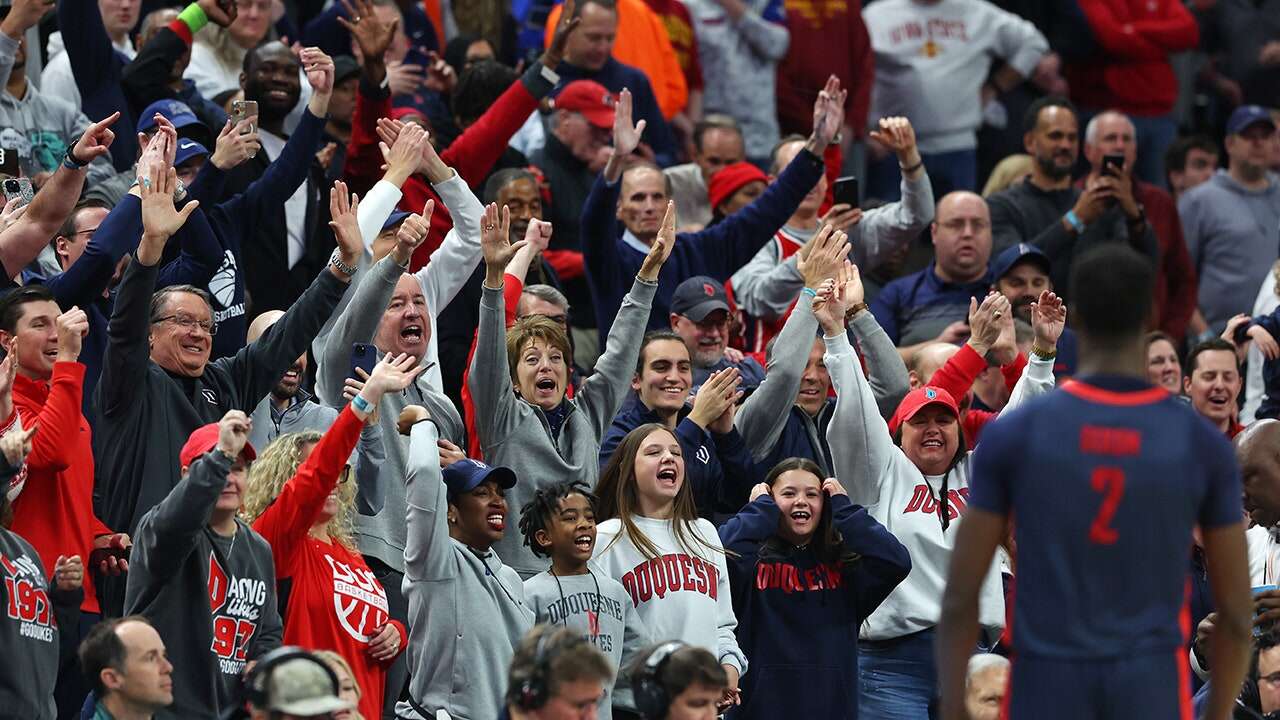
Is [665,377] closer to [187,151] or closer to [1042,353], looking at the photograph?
[1042,353]

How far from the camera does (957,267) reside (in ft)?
31.0

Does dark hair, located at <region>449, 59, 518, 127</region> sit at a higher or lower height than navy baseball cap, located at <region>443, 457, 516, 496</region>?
higher

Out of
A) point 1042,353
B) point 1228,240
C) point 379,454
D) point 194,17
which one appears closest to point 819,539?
point 1042,353

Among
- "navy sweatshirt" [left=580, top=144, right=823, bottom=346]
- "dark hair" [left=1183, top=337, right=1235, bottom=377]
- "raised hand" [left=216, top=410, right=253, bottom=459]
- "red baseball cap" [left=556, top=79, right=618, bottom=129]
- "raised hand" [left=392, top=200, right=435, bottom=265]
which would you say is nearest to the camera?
"raised hand" [left=216, top=410, right=253, bottom=459]

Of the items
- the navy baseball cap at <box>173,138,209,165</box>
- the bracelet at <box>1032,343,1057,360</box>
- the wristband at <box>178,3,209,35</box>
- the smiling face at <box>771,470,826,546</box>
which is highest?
the wristband at <box>178,3,209,35</box>

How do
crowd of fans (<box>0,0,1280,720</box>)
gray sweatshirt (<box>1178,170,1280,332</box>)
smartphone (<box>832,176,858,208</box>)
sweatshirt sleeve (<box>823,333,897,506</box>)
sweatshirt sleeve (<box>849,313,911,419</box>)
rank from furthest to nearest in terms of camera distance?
gray sweatshirt (<box>1178,170,1280,332</box>), smartphone (<box>832,176,858,208</box>), sweatshirt sleeve (<box>849,313,911,419</box>), sweatshirt sleeve (<box>823,333,897,506</box>), crowd of fans (<box>0,0,1280,720</box>)

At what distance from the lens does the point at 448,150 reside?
9.64 meters

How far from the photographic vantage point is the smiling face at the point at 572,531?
6.58 m

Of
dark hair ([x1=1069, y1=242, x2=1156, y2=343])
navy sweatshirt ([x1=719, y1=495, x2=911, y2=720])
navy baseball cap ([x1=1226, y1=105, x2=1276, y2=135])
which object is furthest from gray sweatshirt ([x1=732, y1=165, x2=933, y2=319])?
dark hair ([x1=1069, y1=242, x2=1156, y2=343])

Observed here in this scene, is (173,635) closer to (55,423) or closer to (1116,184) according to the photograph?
(55,423)

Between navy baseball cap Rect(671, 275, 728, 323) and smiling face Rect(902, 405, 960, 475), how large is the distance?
1.07m

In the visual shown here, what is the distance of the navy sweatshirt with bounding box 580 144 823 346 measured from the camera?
29.2 feet

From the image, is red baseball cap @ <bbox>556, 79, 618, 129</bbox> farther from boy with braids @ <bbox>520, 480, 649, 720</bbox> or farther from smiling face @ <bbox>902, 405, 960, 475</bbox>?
boy with braids @ <bbox>520, 480, 649, 720</bbox>

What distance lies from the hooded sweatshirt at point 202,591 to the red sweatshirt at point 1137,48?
8639 millimetres
